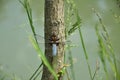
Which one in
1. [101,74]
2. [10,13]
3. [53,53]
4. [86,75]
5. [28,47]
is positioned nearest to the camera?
[53,53]

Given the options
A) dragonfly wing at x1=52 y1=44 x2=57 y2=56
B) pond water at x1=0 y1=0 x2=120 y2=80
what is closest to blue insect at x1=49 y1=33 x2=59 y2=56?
dragonfly wing at x1=52 y1=44 x2=57 y2=56

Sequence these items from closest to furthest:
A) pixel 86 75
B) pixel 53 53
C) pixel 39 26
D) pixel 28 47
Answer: pixel 53 53 → pixel 86 75 → pixel 28 47 → pixel 39 26

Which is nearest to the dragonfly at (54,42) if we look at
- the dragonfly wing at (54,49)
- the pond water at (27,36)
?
the dragonfly wing at (54,49)

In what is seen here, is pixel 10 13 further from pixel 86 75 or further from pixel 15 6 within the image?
pixel 86 75

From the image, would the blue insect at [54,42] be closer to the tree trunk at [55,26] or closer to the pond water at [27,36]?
the tree trunk at [55,26]

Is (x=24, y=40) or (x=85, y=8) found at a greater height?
(x=85, y=8)

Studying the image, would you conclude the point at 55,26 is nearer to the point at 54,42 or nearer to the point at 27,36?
the point at 54,42

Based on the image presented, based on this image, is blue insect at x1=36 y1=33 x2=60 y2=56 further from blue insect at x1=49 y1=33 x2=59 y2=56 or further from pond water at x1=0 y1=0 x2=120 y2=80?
pond water at x1=0 y1=0 x2=120 y2=80

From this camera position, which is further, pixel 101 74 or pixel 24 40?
pixel 24 40

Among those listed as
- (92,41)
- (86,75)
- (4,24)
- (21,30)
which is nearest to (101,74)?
(86,75)
